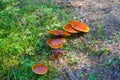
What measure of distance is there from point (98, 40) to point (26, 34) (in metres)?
1.34

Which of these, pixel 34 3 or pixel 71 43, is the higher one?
pixel 34 3

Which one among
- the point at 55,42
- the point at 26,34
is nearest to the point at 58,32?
the point at 55,42

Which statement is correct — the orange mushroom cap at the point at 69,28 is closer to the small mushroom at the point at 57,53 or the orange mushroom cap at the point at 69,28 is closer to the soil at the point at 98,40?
the soil at the point at 98,40

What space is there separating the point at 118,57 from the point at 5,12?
2549 mm

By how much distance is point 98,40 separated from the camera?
15.8 feet

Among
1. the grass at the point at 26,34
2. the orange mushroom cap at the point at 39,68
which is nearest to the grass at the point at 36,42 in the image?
the grass at the point at 26,34

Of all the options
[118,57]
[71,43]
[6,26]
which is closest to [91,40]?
[71,43]

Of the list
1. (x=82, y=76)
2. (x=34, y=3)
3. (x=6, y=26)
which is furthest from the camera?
(x=34, y=3)

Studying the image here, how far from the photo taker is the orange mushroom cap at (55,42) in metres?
4.57

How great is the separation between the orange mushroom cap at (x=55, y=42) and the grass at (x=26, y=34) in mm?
139

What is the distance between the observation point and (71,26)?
4852 mm

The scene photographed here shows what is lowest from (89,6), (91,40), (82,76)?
(82,76)

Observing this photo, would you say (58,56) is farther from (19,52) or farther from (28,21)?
(28,21)

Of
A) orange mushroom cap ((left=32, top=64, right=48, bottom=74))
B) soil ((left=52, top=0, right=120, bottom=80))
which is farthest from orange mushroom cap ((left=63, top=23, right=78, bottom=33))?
orange mushroom cap ((left=32, top=64, right=48, bottom=74))
